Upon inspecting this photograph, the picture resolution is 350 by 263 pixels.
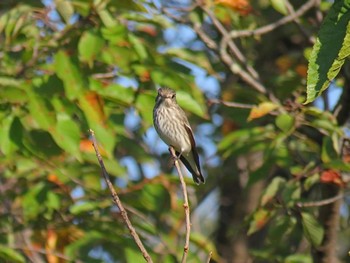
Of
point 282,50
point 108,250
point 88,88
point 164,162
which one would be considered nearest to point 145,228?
point 108,250

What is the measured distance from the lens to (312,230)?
18.0ft

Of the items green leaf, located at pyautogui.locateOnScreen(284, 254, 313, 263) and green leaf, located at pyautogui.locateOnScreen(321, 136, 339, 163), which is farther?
green leaf, located at pyautogui.locateOnScreen(284, 254, 313, 263)

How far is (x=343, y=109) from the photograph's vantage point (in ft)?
18.9

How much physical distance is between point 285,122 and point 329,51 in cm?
278

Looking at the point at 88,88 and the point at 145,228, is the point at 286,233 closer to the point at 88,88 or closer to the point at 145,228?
the point at 145,228

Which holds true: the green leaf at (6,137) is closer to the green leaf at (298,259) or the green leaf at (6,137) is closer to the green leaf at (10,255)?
the green leaf at (10,255)

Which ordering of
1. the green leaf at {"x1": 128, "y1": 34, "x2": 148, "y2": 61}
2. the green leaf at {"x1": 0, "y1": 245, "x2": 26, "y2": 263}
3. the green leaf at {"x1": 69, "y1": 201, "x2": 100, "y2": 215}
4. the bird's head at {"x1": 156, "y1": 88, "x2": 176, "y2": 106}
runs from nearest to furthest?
the green leaf at {"x1": 0, "y1": 245, "x2": 26, "y2": 263} < the green leaf at {"x1": 128, "y1": 34, "x2": 148, "y2": 61} < the bird's head at {"x1": 156, "y1": 88, "x2": 176, "y2": 106} < the green leaf at {"x1": 69, "y1": 201, "x2": 100, "y2": 215}

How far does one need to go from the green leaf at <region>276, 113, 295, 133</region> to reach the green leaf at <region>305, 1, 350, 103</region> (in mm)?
2681

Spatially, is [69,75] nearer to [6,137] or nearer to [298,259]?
[6,137]

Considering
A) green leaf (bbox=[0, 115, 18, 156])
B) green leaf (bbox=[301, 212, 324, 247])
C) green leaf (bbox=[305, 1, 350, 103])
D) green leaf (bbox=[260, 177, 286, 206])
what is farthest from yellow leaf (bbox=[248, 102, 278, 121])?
green leaf (bbox=[305, 1, 350, 103])

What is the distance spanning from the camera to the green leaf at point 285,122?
530 centimetres

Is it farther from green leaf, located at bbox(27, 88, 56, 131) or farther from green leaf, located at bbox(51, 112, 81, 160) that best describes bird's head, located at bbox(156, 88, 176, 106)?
green leaf, located at bbox(27, 88, 56, 131)

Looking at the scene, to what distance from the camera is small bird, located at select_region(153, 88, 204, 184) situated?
5840 mm

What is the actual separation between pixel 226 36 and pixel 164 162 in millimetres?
2406
